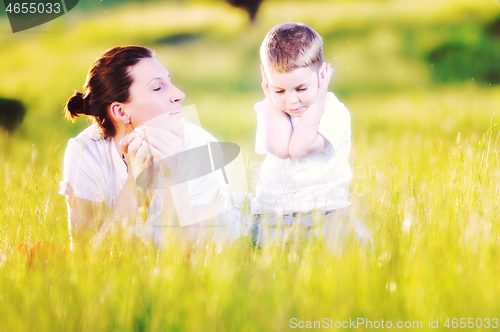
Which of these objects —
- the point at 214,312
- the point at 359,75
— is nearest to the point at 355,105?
the point at 359,75

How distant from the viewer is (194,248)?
2121 mm

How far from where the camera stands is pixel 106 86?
2664 millimetres

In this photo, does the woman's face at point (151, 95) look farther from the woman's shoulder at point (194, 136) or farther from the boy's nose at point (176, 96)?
the woman's shoulder at point (194, 136)

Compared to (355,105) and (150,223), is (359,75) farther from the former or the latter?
(150,223)

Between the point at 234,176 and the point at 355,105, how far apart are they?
4642mm

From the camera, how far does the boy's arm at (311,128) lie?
2.32m

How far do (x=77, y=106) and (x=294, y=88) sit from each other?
53.6 inches

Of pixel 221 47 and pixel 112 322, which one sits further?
pixel 221 47

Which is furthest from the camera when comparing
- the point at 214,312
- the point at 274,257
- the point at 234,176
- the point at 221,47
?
the point at 221,47

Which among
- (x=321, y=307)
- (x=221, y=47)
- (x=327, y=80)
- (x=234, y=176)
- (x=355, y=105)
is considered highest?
(x=327, y=80)

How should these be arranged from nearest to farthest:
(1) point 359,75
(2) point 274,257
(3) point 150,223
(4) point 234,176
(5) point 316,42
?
(2) point 274,257 < (3) point 150,223 < (5) point 316,42 < (4) point 234,176 < (1) point 359,75

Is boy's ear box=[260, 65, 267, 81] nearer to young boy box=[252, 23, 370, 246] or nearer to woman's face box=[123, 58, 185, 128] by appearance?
young boy box=[252, 23, 370, 246]

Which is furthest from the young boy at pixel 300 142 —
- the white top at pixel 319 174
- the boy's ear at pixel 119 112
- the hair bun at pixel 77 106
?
the hair bun at pixel 77 106

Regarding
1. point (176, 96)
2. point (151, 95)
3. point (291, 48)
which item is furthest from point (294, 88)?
point (151, 95)
